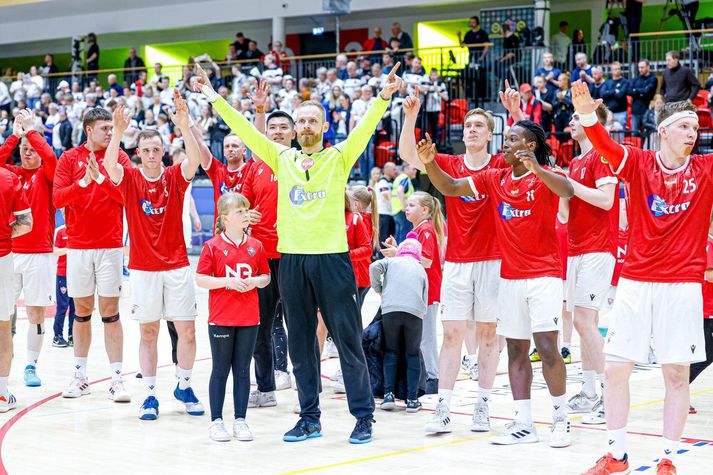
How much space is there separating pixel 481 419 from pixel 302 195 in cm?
201

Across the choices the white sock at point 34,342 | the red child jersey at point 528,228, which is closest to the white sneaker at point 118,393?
the white sock at point 34,342

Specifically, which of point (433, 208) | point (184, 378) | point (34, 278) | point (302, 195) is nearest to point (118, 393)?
point (184, 378)

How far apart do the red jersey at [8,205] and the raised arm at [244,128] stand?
1.89 metres

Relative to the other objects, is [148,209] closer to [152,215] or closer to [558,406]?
[152,215]

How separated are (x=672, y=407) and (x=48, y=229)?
5940 millimetres

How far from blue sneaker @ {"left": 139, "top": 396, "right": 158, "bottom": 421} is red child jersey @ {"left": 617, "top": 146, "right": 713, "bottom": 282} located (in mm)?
3690

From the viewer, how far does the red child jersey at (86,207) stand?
7.73m

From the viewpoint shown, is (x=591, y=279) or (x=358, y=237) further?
(x=358, y=237)

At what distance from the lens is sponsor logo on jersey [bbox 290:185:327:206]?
6.25m

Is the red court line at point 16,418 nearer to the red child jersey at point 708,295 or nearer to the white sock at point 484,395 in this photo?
the white sock at point 484,395

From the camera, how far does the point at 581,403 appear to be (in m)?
7.12

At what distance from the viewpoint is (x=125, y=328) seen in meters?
12.0

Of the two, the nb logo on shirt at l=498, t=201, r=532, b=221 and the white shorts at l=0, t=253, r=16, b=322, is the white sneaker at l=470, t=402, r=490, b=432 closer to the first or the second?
the nb logo on shirt at l=498, t=201, r=532, b=221

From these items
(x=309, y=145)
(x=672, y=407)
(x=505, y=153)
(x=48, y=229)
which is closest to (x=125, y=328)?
(x=48, y=229)
